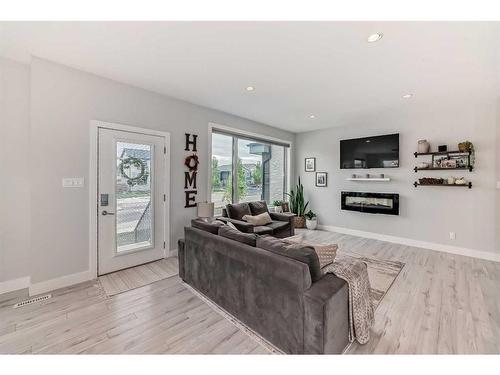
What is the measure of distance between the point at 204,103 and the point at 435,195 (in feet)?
16.0

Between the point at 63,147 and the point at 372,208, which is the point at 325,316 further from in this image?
the point at 372,208

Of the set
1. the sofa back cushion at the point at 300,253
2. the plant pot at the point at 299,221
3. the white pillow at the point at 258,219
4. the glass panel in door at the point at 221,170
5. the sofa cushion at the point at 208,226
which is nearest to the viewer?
the sofa back cushion at the point at 300,253

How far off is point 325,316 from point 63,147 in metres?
3.48

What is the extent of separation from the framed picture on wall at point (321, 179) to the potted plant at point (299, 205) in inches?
20.0

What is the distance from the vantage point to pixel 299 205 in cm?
636

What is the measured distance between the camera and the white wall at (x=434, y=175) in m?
3.95

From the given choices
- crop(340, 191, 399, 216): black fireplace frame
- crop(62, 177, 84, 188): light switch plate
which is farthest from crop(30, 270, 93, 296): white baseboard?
crop(340, 191, 399, 216): black fireplace frame

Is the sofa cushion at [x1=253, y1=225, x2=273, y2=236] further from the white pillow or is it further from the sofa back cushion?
the sofa back cushion

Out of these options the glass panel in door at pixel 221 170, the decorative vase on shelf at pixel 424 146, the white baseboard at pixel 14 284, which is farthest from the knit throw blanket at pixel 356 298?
the decorative vase on shelf at pixel 424 146

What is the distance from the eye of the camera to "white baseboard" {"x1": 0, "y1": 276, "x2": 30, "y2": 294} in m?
2.67

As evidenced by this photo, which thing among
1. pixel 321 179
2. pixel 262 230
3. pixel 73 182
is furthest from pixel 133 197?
pixel 321 179

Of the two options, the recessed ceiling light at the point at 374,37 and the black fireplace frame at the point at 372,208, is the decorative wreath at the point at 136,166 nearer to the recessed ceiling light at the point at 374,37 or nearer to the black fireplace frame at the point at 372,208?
the recessed ceiling light at the point at 374,37
